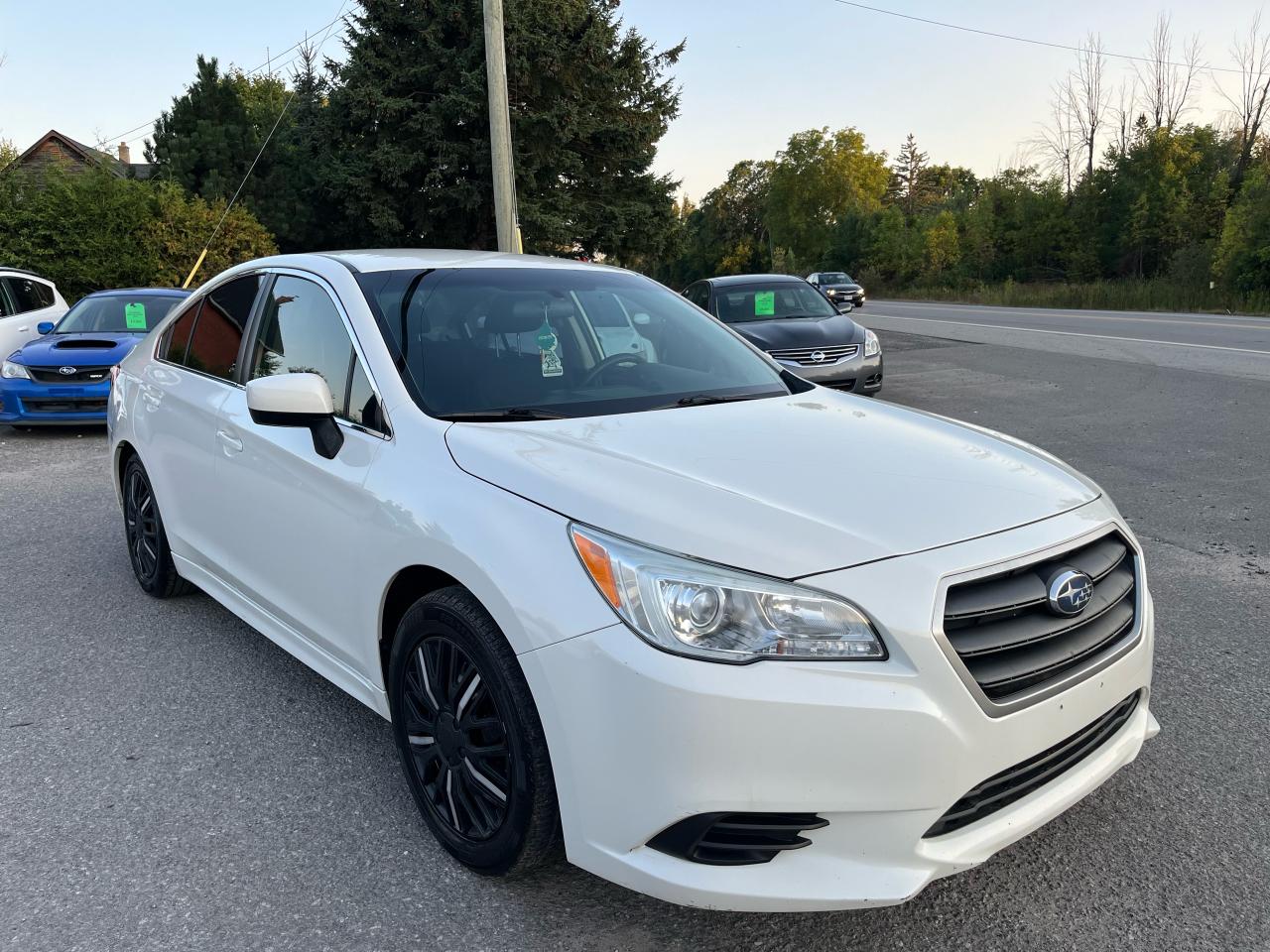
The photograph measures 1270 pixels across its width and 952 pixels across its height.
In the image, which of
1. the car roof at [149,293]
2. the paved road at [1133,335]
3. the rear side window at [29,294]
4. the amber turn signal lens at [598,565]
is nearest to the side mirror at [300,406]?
the amber turn signal lens at [598,565]

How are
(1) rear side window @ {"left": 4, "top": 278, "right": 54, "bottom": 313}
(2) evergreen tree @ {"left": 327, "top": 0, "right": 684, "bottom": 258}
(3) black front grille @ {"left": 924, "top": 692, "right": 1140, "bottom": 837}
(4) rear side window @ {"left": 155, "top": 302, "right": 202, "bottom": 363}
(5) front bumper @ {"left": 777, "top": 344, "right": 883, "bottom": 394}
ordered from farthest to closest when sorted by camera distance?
(2) evergreen tree @ {"left": 327, "top": 0, "right": 684, "bottom": 258} → (1) rear side window @ {"left": 4, "top": 278, "right": 54, "bottom": 313} → (5) front bumper @ {"left": 777, "top": 344, "right": 883, "bottom": 394} → (4) rear side window @ {"left": 155, "top": 302, "right": 202, "bottom": 363} → (3) black front grille @ {"left": 924, "top": 692, "right": 1140, "bottom": 837}

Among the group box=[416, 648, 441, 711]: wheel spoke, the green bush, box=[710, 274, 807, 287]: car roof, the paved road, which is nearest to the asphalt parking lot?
box=[416, 648, 441, 711]: wheel spoke

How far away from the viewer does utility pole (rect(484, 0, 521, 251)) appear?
12914mm

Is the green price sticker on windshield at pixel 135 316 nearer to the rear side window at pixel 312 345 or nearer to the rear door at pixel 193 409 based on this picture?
the rear door at pixel 193 409

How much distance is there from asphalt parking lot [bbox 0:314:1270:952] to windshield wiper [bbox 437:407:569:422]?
1183mm

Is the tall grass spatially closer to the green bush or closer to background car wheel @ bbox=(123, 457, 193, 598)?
the green bush

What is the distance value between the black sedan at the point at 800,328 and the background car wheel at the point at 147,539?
6084mm

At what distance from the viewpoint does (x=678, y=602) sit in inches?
80.4

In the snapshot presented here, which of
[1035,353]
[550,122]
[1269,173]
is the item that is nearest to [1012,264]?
[1269,173]

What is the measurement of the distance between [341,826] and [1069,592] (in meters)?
2.09

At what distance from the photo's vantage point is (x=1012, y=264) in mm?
49344

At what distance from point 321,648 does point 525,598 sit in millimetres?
1286

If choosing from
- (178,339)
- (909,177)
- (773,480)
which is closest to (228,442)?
(178,339)

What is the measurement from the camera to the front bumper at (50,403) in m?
9.81
